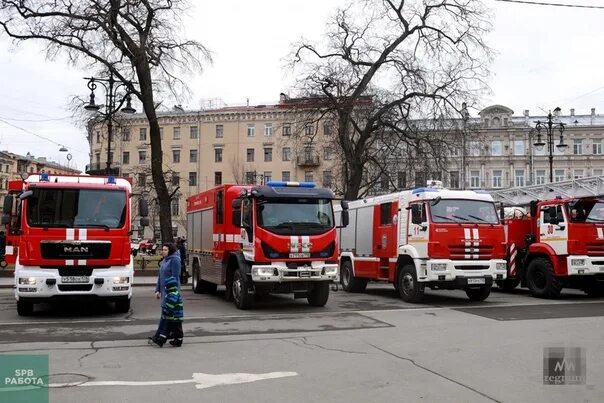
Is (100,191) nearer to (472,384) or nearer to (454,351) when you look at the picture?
(454,351)

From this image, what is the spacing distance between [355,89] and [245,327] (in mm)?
19986

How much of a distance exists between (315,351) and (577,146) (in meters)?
82.5

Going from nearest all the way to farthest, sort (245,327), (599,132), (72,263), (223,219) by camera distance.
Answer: (245,327)
(72,263)
(223,219)
(599,132)

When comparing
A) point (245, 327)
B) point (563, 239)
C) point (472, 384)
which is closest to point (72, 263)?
point (245, 327)

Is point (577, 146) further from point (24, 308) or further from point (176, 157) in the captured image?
point (24, 308)

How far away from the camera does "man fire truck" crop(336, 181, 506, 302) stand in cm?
1578

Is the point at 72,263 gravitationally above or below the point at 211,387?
above

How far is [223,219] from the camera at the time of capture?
1658 centimetres

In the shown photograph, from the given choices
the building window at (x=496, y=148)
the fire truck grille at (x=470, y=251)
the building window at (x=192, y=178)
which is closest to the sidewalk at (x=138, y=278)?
the fire truck grille at (x=470, y=251)

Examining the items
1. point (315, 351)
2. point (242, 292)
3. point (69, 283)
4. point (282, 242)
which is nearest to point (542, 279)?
point (282, 242)

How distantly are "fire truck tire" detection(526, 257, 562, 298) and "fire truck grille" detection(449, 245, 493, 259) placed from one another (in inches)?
102

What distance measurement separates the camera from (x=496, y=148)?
8450 centimetres

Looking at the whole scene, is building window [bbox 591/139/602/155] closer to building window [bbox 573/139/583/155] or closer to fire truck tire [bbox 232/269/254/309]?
building window [bbox 573/139/583/155]

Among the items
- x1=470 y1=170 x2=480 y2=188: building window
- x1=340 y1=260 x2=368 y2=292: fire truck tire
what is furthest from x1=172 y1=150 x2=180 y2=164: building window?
x1=340 y1=260 x2=368 y2=292: fire truck tire
